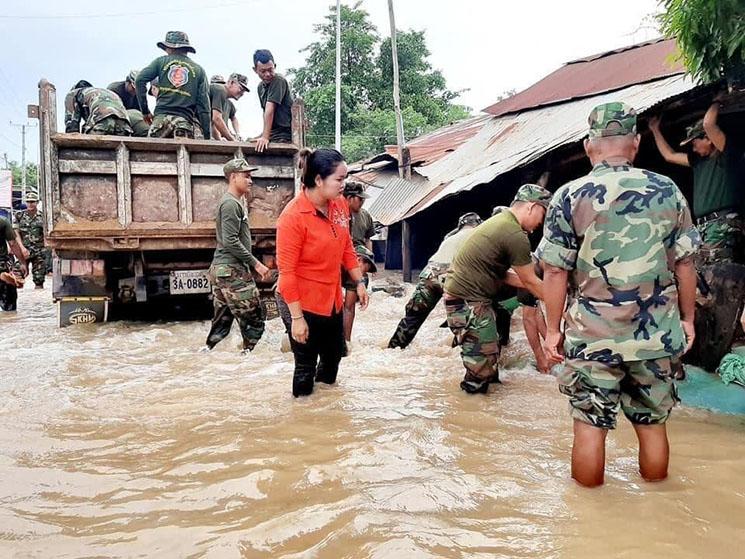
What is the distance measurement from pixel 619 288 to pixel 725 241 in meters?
2.31

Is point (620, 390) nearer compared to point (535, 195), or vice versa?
point (620, 390)

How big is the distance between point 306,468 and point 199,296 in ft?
15.9

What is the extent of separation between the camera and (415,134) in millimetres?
20078

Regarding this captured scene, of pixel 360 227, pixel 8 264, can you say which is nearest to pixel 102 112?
pixel 360 227

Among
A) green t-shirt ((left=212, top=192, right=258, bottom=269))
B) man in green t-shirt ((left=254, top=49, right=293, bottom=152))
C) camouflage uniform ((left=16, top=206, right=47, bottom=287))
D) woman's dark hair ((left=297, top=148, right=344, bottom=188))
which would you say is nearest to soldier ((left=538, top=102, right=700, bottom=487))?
woman's dark hair ((left=297, top=148, right=344, bottom=188))

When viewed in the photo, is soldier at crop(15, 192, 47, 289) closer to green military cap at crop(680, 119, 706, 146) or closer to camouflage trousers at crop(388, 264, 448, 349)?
camouflage trousers at crop(388, 264, 448, 349)

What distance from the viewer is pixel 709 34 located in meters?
3.60

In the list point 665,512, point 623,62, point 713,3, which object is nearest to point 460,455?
point 665,512

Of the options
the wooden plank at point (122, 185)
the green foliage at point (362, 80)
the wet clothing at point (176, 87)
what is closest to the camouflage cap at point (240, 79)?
the wet clothing at point (176, 87)

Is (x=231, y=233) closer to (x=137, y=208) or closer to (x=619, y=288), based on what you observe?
(x=137, y=208)

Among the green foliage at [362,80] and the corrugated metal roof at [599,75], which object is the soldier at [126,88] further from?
the green foliage at [362,80]

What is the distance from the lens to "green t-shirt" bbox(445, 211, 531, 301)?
3723 millimetres

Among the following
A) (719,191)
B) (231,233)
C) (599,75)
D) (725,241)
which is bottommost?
(725,241)

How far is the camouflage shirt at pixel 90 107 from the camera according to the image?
627 centimetres
